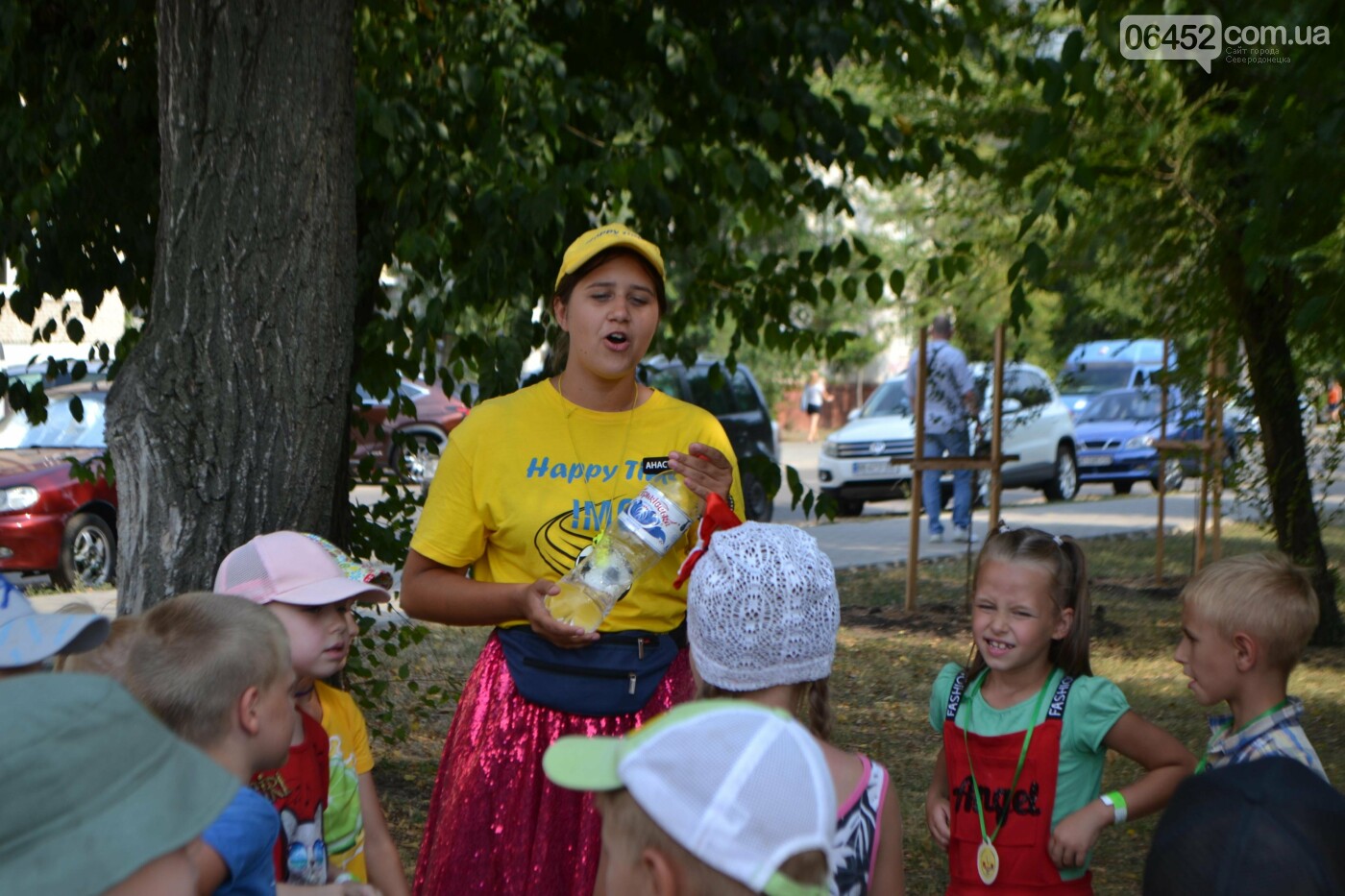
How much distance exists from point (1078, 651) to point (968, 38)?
11.1 ft

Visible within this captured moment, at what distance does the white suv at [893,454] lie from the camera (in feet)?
57.8

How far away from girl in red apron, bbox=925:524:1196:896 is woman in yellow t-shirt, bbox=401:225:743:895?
68cm

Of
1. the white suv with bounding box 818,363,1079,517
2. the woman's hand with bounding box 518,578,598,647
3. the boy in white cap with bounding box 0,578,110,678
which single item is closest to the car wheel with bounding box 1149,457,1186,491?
the white suv with bounding box 818,363,1079,517

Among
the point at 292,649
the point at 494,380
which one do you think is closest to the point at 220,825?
the point at 292,649

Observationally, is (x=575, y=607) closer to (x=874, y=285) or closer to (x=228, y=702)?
(x=228, y=702)

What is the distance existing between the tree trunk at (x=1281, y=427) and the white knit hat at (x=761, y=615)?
6.58m

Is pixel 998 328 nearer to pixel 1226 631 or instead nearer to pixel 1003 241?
pixel 1003 241

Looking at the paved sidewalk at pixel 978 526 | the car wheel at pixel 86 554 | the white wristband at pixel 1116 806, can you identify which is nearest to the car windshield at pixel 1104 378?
the paved sidewalk at pixel 978 526

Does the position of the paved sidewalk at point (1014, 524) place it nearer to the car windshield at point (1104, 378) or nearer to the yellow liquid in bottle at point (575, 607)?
the car windshield at point (1104, 378)

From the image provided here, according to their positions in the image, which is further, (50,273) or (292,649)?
(50,273)

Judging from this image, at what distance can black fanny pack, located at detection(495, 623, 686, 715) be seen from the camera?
10.0ft

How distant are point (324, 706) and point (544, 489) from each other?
2.15ft

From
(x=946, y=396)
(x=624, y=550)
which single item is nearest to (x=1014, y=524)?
(x=946, y=396)

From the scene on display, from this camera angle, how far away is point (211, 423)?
3.70 meters
